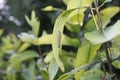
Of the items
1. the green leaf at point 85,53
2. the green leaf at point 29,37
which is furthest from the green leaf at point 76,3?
the green leaf at point 29,37

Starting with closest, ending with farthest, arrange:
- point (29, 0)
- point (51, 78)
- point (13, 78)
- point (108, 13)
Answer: point (51, 78), point (108, 13), point (13, 78), point (29, 0)

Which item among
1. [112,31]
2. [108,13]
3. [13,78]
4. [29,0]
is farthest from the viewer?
[29,0]

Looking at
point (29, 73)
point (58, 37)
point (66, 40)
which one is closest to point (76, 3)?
point (58, 37)

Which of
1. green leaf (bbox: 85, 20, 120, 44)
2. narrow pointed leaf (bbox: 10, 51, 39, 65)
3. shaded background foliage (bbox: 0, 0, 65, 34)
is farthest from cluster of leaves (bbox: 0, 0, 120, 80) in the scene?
shaded background foliage (bbox: 0, 0, 65, 34)

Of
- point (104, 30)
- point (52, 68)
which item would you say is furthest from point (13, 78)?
point (104, 30)

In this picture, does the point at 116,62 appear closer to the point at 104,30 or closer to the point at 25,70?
the point at 104,30

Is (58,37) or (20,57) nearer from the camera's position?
(58,37)

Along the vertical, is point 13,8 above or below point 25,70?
above

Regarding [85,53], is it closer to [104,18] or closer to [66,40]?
[104,18]
